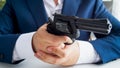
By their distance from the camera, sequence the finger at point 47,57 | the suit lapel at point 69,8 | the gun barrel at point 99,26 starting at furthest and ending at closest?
1. the suit lapel at point 69,8
2. the finger at point 47,57
3. the gun barrel at point 99,26

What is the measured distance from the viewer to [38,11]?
81cm

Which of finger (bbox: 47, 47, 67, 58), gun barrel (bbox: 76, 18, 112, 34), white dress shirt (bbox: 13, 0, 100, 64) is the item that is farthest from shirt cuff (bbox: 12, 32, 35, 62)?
gun barrel (bbox: 76, 18, 112, 34)

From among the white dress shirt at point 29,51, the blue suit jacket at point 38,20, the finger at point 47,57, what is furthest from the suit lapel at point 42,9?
the finger at point 47,57

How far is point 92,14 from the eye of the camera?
85cm

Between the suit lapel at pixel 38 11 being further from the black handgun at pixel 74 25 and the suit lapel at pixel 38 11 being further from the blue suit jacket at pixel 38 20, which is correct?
the black handgun at pixel 74 25

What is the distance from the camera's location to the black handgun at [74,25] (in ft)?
1.51

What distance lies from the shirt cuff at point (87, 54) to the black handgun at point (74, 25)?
17 centimetres

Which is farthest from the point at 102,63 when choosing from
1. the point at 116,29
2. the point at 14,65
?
the point at 14,65

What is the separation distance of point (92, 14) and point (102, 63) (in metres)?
0.22

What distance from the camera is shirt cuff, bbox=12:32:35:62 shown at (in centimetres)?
66

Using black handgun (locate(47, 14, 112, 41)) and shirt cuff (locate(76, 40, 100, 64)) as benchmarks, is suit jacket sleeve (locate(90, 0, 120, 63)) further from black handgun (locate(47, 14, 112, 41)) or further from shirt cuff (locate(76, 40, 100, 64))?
black handgun (locate(47, 14, 112, 41))

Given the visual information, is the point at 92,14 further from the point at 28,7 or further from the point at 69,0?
the point at 28,7

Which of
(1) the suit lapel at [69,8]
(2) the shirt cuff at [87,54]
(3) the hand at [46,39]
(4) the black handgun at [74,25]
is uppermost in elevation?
(4) the black handgun at [74,25]

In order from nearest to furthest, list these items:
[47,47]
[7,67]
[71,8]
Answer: [47,47]
[7,67]
[71,8]
